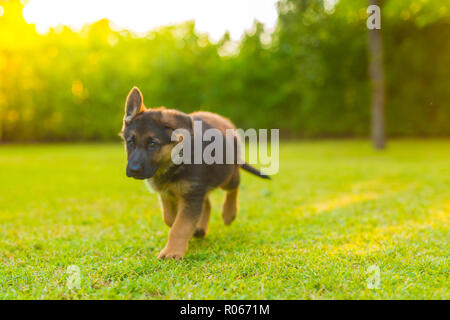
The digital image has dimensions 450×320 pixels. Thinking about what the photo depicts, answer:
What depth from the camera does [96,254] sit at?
12.7 ft

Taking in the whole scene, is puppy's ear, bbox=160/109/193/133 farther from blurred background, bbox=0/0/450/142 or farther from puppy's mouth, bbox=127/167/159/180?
blurred background, bbox=0/0/450/142

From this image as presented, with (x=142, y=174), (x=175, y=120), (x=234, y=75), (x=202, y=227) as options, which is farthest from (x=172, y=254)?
(x=234, y=75)

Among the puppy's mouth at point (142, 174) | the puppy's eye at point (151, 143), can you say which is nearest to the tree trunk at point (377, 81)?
the puppy's eye at point (151, 143)

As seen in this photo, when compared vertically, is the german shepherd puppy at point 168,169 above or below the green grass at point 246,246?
above

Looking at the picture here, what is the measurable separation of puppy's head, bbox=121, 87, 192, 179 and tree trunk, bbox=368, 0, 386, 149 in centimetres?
1670

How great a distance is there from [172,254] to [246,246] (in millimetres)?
808

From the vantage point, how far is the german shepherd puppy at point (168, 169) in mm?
3582

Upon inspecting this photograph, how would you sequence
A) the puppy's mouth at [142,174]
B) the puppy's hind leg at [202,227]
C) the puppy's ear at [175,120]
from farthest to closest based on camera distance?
the puppy's hind leg at [202,227], the puppy's ear at [175,120], the puppy's mouth at [142,174]

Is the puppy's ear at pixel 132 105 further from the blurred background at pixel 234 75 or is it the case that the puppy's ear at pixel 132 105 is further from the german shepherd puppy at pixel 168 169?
the blurred background at pixel 234 75

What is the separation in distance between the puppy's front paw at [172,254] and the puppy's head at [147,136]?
26.8 inches

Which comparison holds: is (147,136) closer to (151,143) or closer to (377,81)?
(151,143)

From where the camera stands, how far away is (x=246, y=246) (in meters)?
4.08

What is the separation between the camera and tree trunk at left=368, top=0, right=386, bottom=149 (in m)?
18.4

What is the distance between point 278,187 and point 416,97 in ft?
70.7
